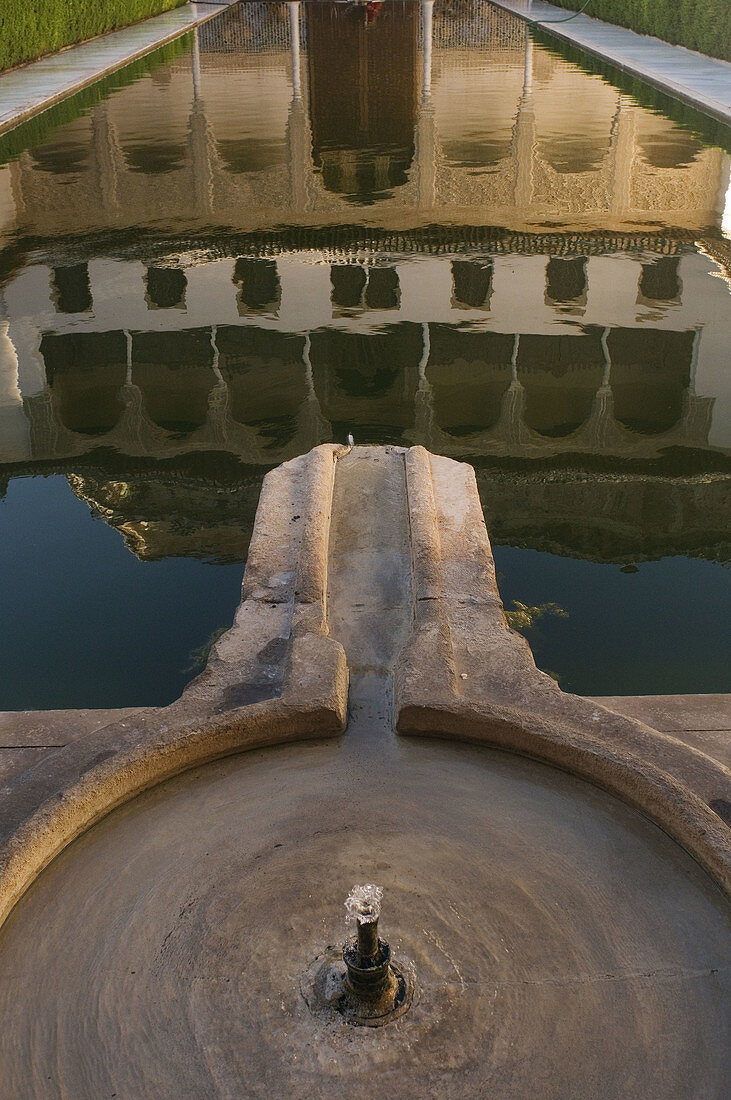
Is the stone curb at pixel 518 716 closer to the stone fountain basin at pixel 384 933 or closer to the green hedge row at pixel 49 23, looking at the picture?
the stone fountain basin at pixel 384 933

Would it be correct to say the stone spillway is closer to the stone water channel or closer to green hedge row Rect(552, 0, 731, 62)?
the stone water channel

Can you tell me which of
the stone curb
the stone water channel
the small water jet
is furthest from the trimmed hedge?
the small water jet

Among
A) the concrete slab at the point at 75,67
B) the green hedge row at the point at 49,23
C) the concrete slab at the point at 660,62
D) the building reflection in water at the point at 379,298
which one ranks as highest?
the green hedge row at the point at 49,23

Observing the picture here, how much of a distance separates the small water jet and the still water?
204 cm

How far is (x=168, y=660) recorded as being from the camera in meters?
4.24

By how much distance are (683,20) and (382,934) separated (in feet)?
82.3

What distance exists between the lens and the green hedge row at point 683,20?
2064 cm

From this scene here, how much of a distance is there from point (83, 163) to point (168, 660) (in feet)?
34.2

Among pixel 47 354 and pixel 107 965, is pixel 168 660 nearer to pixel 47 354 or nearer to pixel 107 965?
pixel 107 965

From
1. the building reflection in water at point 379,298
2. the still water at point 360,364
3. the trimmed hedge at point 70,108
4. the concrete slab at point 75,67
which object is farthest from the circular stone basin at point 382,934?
the concrete slab at point 75,67

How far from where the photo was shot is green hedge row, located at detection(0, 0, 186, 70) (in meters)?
20.3

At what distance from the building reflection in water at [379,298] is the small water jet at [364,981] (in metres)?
3.13

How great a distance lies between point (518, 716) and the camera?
2777 millimetres

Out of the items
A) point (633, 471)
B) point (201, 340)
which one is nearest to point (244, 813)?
point (633, 471)
